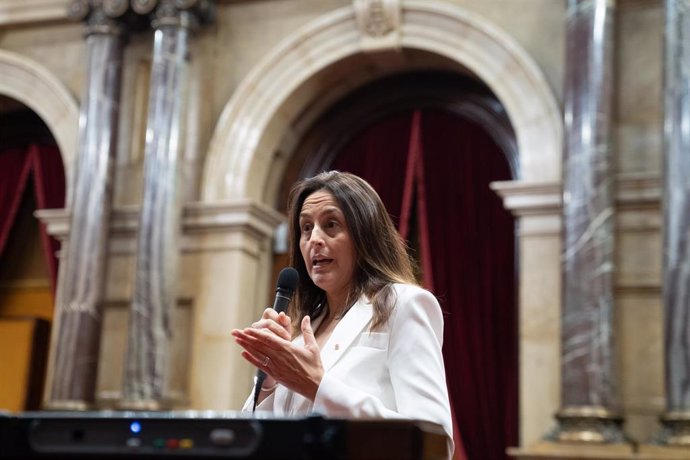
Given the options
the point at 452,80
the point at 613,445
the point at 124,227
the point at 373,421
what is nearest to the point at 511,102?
the point at 452,80

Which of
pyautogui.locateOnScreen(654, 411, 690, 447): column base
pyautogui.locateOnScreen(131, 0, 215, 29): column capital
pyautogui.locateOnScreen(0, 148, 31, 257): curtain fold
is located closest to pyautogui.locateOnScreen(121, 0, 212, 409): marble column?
pyautogui.locateOnScreen(131, 0, 215, 29): column capital

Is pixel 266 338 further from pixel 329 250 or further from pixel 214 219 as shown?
pixel 214 219

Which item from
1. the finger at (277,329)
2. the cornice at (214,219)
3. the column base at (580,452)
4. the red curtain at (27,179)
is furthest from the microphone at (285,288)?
the red curtain at (27,179)

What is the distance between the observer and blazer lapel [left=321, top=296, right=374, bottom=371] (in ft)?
7.53

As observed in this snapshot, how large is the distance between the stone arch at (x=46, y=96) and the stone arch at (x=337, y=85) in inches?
53.8

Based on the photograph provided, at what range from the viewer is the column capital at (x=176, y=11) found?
A: 806 centimetres

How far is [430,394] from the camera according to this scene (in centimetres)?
214

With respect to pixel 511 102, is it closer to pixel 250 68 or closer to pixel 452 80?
pixel 452 80

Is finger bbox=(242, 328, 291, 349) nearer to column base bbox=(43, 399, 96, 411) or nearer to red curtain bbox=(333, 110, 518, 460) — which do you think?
red curtain bbox=(333, 110, 518, 460)

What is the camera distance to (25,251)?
31.6ft

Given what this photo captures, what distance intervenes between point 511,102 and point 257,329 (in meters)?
5.50

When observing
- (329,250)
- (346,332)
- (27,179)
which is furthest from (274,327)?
(27,179)

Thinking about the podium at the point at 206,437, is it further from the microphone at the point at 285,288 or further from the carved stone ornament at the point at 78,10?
the carved stone ornament at the point at 78,10

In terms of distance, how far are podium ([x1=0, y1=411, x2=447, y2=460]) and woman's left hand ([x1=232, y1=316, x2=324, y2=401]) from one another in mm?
554
